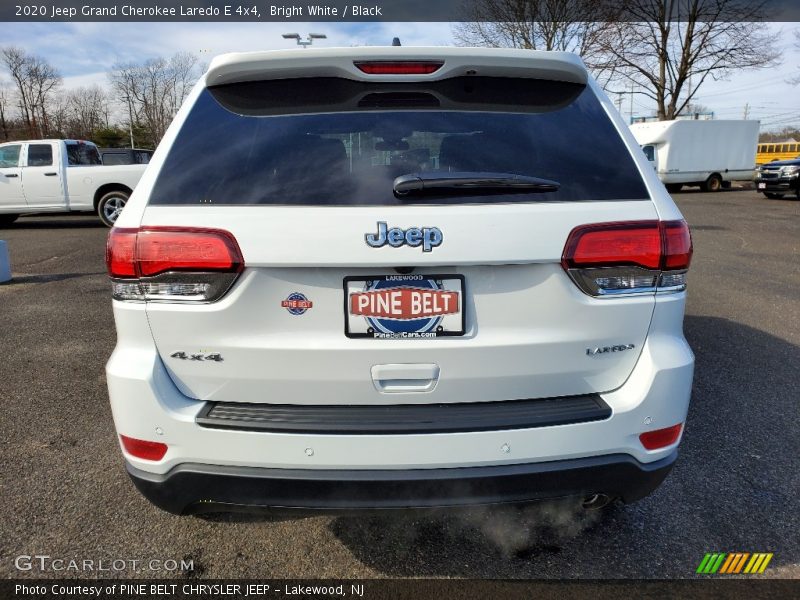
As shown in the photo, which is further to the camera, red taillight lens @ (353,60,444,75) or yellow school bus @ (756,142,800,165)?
yellow school bus @ (756,142,800,165)

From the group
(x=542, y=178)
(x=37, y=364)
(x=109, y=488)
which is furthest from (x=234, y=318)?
(x=37, y=364)

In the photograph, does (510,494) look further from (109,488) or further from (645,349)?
(109,488)

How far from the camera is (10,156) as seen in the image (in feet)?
44.4

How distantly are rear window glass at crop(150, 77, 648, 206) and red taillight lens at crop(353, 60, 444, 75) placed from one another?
0.15 feet

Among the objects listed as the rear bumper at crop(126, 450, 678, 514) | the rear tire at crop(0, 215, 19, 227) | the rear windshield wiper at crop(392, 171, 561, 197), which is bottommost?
the rear tire at crop(0, 215, 19, 227)

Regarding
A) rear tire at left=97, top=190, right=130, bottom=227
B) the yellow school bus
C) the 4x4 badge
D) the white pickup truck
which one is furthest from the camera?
the yellow school bus

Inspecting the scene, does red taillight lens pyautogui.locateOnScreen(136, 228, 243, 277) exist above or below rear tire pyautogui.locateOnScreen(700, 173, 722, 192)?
above

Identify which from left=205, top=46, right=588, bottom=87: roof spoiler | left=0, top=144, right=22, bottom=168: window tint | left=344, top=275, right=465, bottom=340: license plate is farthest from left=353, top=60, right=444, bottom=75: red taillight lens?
left=0, top=144, right=22, bottom=168: window tint

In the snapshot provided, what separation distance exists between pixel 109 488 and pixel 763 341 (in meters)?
5.18

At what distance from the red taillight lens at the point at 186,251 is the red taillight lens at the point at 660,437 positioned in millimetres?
1456

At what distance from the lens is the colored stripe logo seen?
227 centimetres

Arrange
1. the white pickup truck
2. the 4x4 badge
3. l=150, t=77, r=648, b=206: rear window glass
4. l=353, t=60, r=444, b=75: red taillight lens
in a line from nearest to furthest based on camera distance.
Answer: the 4x4 badge → l=150, t=77, r=648, b=206: rear window glass → l=353, t=60, r=444, b=75: red taillight lens → the white pickup truck

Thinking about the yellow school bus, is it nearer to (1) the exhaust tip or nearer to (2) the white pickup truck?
(2) the white pickup truck

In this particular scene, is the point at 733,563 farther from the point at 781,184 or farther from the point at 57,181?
the point at 781,184
